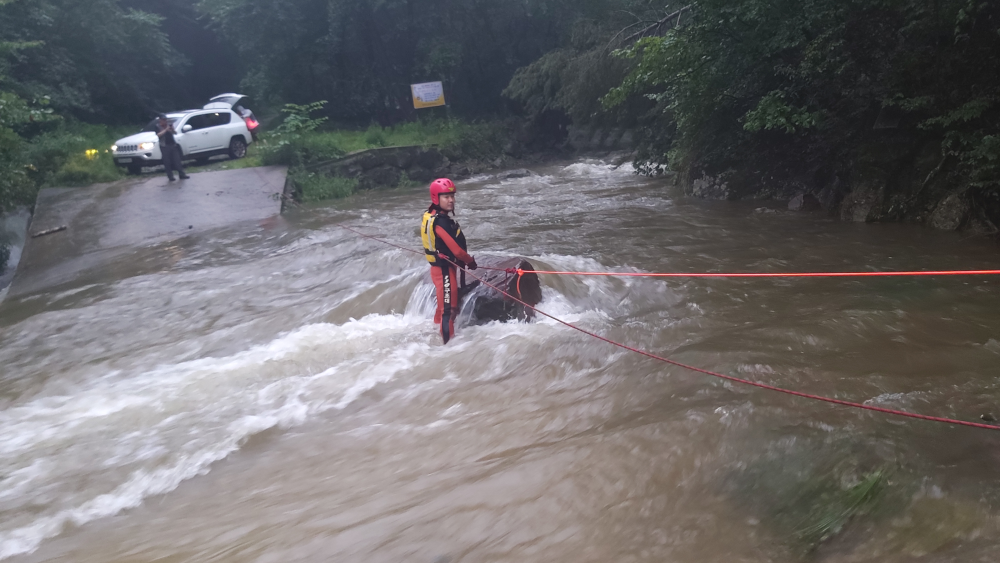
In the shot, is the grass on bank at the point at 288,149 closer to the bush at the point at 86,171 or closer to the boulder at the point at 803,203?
the bush at the point at 86,171

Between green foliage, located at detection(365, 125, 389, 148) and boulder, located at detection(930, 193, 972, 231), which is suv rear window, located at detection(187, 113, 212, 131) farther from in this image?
boulder, located at detection(930, 193, 972, 231)

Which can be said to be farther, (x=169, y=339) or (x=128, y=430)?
(x=169, y=339)

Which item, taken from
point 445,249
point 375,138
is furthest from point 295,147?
point 445,249

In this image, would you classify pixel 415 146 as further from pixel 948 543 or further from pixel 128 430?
pixel 948 543

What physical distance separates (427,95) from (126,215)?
15540mm

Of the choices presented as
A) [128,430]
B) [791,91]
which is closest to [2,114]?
[128,430]

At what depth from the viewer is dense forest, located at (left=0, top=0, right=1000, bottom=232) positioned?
9211 millimetres

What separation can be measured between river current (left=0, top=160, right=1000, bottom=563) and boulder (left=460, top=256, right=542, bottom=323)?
207 millimetres

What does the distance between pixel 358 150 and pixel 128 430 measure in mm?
18358

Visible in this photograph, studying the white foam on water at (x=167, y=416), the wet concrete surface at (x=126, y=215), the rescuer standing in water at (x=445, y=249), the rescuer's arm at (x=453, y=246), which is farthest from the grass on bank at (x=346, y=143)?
the rescuer's arm at (x=453, y=246)

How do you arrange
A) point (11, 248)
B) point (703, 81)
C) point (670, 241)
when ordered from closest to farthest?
point (670, 241)
point (703, 81)
point (11, 248)

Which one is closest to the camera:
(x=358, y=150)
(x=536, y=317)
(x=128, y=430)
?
(x=128, y=430)

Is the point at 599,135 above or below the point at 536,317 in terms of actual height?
above

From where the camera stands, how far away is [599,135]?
28.6m
